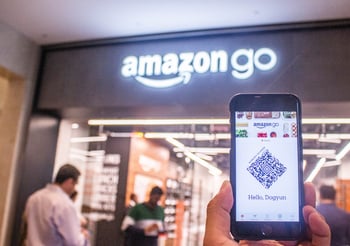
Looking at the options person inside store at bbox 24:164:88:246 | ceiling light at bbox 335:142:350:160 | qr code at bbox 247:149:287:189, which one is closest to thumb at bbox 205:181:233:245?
qr code at bbox 247:149:287:189

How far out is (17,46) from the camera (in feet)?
12.3

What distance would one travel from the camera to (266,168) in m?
1.02

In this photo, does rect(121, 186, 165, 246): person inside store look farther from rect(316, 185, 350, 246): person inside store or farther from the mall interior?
rect(316, 185, 350, 246): person inside store

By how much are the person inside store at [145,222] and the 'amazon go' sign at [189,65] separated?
54.8 inches

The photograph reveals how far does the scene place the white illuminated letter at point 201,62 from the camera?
3381 mm

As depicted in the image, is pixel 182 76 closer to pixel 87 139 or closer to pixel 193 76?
pixel 193 76

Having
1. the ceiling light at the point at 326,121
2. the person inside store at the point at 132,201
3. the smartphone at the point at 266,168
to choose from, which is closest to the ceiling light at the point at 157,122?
the ceiling light at the point at 326,121

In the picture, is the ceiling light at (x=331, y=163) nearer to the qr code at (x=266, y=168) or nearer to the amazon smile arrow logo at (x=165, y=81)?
the amazon smile arrow logo at (x=165, y=81)

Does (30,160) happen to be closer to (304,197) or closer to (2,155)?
(2,155)

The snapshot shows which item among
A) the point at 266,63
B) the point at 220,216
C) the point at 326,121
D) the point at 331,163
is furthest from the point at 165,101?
the point at 220,216

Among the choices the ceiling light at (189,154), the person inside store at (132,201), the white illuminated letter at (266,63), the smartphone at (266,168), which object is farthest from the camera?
the person inside store at (132,201)

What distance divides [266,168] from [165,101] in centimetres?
245

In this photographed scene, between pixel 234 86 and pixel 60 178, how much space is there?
1499mm

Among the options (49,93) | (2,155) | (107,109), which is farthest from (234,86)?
(2,155)
